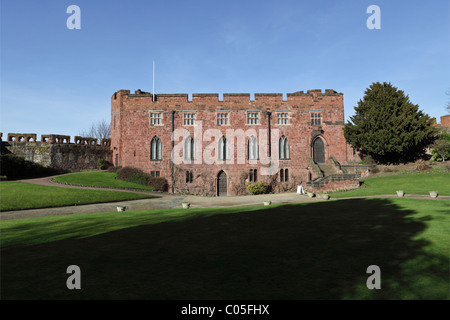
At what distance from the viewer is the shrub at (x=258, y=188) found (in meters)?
35.3

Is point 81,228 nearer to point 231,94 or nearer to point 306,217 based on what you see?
point 306,217

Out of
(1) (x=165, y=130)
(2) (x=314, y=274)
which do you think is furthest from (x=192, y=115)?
(2) (x=314, y=274)

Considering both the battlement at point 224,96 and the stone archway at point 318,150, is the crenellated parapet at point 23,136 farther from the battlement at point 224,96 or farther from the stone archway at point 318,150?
the stone archway at point 318,150

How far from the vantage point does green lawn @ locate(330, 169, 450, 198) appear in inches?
910

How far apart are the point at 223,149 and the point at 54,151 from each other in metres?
23.2

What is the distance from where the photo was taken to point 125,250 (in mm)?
8336

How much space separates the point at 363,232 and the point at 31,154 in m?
42.6

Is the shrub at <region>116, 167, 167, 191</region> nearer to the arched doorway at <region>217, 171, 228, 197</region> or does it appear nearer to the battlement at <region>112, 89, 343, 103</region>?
the arched doorway at <region>217, 171, 228, 197</region>

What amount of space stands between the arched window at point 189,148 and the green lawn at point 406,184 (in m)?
18.7

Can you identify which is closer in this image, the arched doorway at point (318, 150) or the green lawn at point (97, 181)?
the green lawn at point (97, 181)

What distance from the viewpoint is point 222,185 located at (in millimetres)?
37594

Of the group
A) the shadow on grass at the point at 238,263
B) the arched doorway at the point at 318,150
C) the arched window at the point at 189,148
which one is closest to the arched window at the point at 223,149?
the arched window at the point at 189,148

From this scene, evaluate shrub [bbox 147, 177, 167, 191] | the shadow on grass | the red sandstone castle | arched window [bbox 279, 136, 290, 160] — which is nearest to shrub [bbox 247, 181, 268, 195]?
the red sandstone castle

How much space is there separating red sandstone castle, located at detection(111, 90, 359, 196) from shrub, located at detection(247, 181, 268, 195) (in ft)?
6.58
